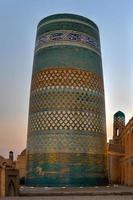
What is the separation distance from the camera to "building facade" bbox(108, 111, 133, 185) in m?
20.6

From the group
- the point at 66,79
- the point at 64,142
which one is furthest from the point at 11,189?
the point at 66,79

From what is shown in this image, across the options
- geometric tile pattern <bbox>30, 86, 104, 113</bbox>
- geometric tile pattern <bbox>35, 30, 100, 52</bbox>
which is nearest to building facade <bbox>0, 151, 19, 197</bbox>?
geometric tile pattern <bbox>30, 86, 104, 113</bbox>

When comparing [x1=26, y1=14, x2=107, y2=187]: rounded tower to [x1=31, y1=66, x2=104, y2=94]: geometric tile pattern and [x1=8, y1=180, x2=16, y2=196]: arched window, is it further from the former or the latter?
[x1=8, y1=180, x2=16, y2=196]: arched window

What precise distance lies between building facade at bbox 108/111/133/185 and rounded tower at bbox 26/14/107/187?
3170mm

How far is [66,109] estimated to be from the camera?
54.7 ft

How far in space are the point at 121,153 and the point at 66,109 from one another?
9253mm

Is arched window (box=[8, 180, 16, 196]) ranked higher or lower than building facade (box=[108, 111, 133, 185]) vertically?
lower

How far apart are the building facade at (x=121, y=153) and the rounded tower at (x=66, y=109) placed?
317 centimetres

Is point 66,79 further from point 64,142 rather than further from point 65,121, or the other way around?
point 64,142

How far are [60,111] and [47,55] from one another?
8.93 ft

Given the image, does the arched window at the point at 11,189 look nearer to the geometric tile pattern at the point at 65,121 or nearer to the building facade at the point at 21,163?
the geometric tile pattern at the point at 65,121

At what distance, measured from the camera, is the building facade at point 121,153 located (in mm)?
20580

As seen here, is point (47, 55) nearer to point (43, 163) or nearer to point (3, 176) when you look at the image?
point (43, 163)

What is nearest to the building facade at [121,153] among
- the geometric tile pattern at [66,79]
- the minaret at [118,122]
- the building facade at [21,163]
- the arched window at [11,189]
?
the minaret at [118,122]
